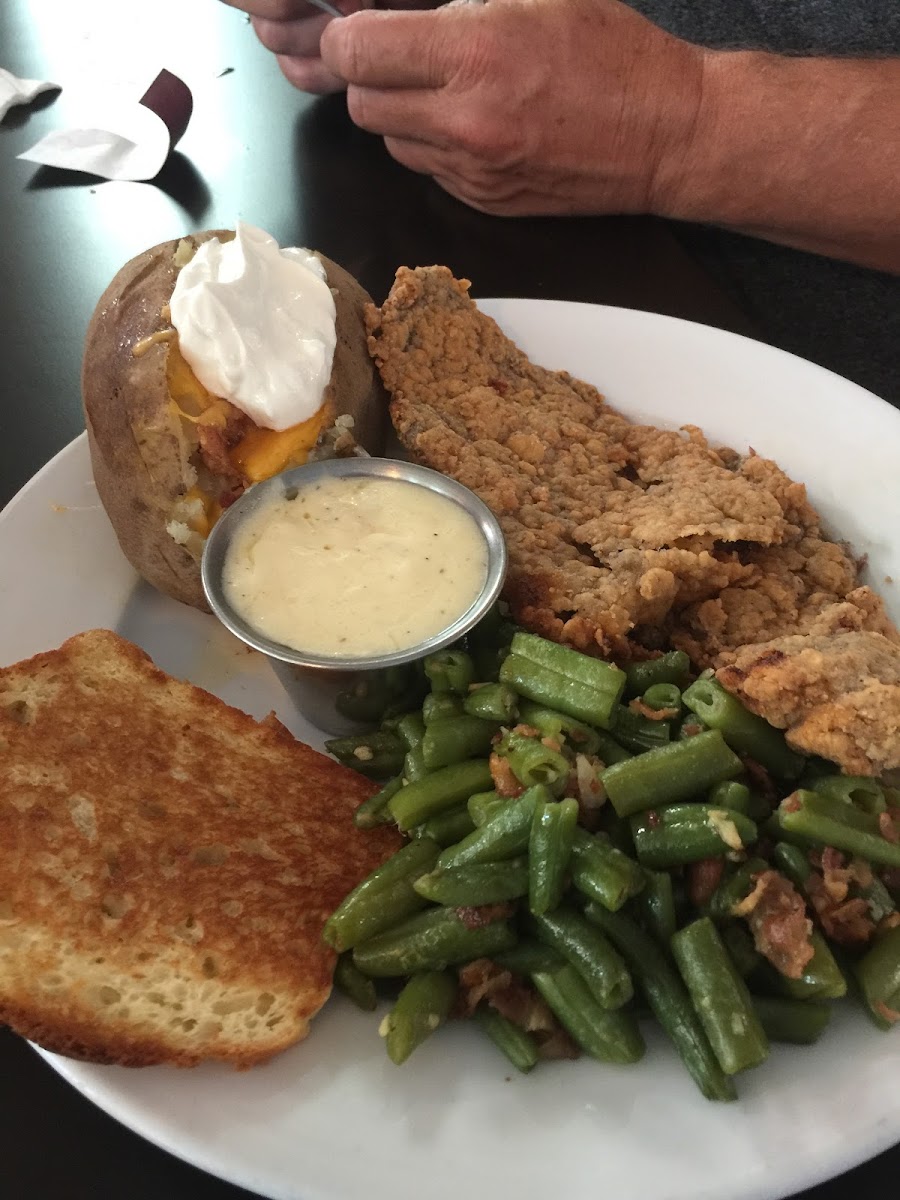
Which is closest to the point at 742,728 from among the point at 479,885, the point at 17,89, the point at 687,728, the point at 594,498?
the point at 687,728

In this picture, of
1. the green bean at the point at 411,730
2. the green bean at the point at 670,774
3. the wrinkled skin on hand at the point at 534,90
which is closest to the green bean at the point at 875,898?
the green bean at the point at 670,774

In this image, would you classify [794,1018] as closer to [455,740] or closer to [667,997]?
[667,997]

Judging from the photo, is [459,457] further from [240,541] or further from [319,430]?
[240,541]

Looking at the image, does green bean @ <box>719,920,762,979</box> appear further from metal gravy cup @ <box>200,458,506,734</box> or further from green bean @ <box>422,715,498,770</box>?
metal gravy cup @ <box>200,458,506,734</box>

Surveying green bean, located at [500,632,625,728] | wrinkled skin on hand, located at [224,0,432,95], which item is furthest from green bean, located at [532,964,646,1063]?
wrinkled skin on hand, located at [224,0,432,95]

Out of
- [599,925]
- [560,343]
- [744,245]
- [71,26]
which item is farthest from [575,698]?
[71,26]

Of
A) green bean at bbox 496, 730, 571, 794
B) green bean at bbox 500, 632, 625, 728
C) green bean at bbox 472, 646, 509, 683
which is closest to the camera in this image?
green bean at bbox 496, 730, 571, 794

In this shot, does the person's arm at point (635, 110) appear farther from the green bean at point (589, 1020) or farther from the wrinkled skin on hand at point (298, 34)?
the green bean at point (589, 1020)
